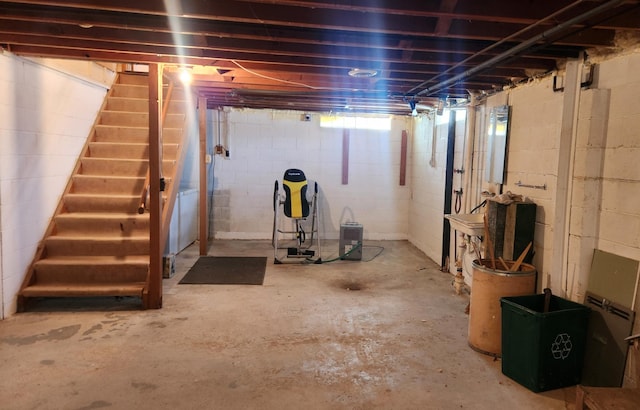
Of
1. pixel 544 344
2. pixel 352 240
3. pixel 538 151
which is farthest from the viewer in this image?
pixel 352 240

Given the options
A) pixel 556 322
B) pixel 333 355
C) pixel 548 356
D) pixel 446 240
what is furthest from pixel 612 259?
pixel 446 240

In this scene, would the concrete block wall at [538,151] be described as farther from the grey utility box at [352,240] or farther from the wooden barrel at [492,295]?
the grey utility box at [352,240]

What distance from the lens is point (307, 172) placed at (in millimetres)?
7238

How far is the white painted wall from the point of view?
135 inches

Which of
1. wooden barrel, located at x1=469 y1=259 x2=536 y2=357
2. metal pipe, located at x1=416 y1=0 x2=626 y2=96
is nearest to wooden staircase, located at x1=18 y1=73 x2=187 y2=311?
wooden barrel, located at x1=469 y1=259 x2=536 y2=357

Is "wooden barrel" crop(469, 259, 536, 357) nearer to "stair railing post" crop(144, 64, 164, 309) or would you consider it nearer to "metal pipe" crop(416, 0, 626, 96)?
"metal pipe" crop(416, 0, 626, 96)

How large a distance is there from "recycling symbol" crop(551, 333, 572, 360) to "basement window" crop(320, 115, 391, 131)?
16.8 feet

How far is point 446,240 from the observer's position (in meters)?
5.40

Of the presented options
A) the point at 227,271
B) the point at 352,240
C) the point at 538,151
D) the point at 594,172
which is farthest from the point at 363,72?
the point at 227,271

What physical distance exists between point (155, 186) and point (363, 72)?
206 cm

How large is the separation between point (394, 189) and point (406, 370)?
4823 mm

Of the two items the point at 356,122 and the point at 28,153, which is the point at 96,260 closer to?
the point at 28,153

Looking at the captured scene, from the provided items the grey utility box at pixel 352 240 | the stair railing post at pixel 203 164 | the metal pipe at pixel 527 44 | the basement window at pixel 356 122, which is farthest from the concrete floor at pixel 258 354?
the basement window at pixel 356 122

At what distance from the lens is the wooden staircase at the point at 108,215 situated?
3852 mm
